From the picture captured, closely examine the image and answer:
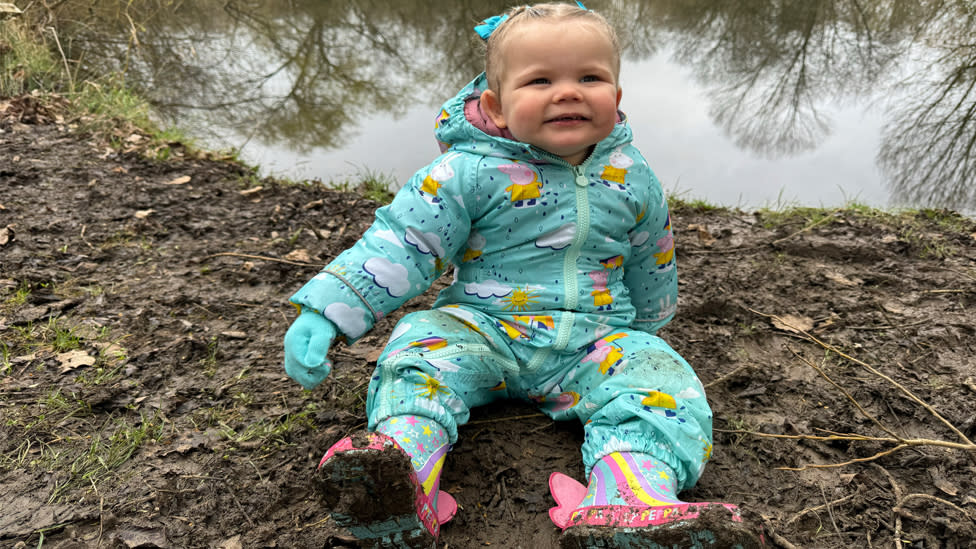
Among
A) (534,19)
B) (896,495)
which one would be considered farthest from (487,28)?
(896,495)

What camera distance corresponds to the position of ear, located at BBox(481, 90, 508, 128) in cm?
202

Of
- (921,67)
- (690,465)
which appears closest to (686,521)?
(690,465)

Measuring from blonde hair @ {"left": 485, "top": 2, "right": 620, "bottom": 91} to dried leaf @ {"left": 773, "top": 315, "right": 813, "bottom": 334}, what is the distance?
4.52 feet

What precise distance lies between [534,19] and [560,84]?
0.21 m

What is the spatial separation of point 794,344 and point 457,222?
1553mm

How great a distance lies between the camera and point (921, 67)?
6.16 meters

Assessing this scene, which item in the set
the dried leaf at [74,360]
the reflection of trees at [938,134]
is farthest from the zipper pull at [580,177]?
the reflection of trees at [938,134]

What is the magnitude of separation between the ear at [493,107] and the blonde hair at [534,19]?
0.11 ft

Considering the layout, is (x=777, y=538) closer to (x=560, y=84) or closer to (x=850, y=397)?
(x=850, y=397)

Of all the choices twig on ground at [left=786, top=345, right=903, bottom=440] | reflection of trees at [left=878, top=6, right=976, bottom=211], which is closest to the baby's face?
twig on ground at [left=786, top=345, right=903, bottom=440]

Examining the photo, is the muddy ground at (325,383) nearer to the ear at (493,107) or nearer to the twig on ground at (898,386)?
the twig on ground at (898,386)

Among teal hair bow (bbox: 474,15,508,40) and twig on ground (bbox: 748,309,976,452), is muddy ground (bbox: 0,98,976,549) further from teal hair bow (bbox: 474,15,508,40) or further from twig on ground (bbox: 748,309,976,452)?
teal hair bow (bbox: 474,15,508,40)

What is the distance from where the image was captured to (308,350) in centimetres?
171

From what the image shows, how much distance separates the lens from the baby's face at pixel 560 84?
6.05 ft
